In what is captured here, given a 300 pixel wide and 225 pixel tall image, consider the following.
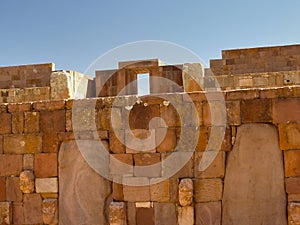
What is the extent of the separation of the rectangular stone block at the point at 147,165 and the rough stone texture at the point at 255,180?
3.01ft

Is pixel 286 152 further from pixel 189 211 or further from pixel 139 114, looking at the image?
pixel 139 114

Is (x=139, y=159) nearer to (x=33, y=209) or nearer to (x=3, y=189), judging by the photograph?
(x=33, y=209)

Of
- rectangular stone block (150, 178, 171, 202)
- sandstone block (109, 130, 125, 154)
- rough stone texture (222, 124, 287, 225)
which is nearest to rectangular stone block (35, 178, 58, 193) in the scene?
Answer: sandstone block (109, 130, 125, 154)

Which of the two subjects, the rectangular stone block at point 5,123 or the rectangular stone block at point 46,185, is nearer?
the rectangular stone block at point 46,185

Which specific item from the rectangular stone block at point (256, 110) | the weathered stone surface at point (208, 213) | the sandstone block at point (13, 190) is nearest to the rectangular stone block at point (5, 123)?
the sandstone block at point (13, 190)

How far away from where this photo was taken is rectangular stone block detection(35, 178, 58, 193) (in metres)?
6.10

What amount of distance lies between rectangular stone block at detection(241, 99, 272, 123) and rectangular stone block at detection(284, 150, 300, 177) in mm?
498

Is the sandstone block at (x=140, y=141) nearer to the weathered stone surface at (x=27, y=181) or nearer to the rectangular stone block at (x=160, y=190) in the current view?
the rectangular stone block at (x=160, y=190)

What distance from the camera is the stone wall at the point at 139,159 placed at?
5.39 metres

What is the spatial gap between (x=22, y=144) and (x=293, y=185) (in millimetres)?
3784

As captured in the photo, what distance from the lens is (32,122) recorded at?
620 centimetres

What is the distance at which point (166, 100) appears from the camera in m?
5.71

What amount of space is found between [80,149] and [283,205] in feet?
9.26

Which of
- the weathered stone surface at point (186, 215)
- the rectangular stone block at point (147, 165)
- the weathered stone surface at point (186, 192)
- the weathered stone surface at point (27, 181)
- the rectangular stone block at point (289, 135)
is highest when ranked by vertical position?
the rectangular stone block at point (289, 135)
